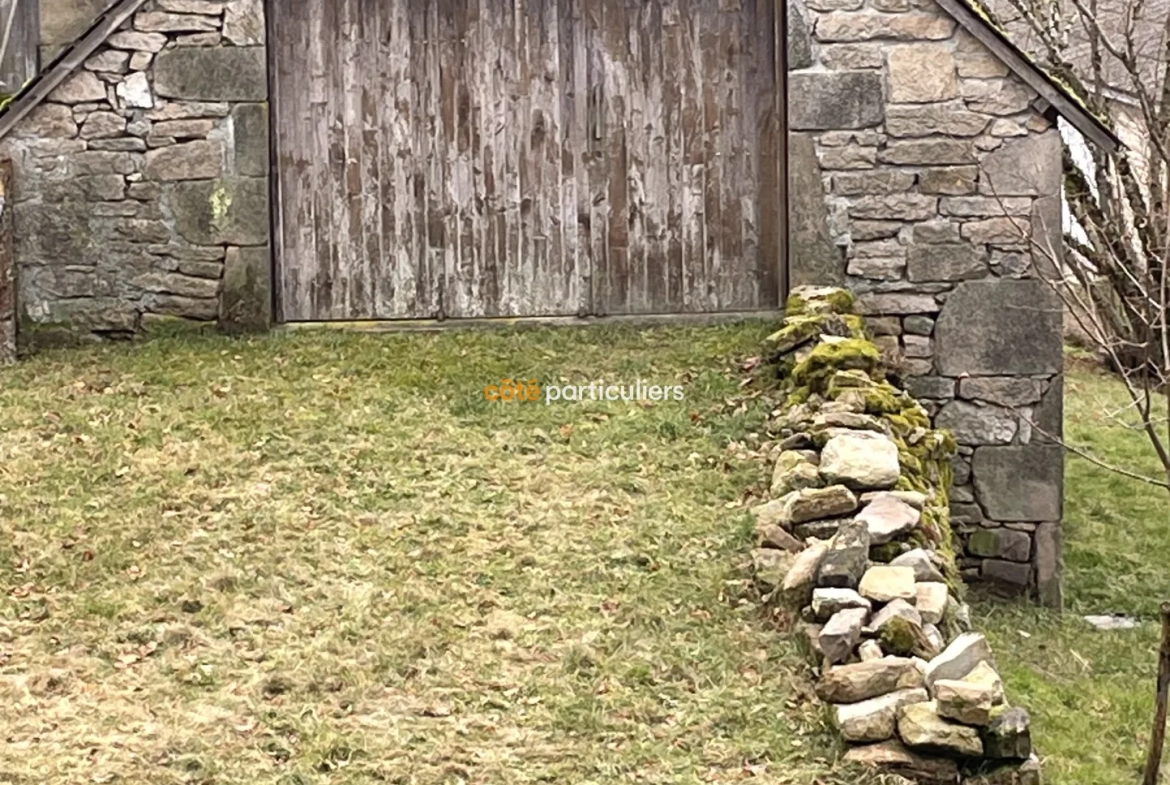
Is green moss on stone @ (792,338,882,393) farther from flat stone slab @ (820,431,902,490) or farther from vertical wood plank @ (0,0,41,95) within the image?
vertical wood plank @ (0,0,41,95)

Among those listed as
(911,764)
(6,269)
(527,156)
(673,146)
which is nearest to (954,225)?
(673,146)

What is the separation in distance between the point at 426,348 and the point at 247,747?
4.41 metres

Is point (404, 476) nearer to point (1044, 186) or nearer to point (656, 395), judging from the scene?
point (656, 395)

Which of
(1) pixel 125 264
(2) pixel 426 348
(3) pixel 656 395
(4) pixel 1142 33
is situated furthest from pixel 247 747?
(4) pixel 1142 33

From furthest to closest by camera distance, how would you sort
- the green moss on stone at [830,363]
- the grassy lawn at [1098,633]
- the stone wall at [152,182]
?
the stone wall at [152,182]
the green moss on stone at [830,363]
the grassy lawn at [1098,633]

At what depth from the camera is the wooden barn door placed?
357 inches

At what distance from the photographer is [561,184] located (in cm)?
912

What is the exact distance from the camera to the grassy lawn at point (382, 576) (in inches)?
175

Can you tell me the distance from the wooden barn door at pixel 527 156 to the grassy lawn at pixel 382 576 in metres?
0.76

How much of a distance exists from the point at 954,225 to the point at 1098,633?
2.40 meters

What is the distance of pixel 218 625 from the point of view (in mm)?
5320

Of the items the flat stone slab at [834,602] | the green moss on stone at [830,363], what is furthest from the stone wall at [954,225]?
the flat stone slab at [834,602]

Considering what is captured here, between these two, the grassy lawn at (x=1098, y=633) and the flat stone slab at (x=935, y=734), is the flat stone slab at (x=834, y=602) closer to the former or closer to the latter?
the flat stone slab at (x=935, y=734)

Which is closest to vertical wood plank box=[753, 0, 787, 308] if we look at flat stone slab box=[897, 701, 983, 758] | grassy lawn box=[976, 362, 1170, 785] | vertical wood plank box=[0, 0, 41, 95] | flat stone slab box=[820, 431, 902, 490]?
grassy lawn box=[976, 362, 1170, 785]
